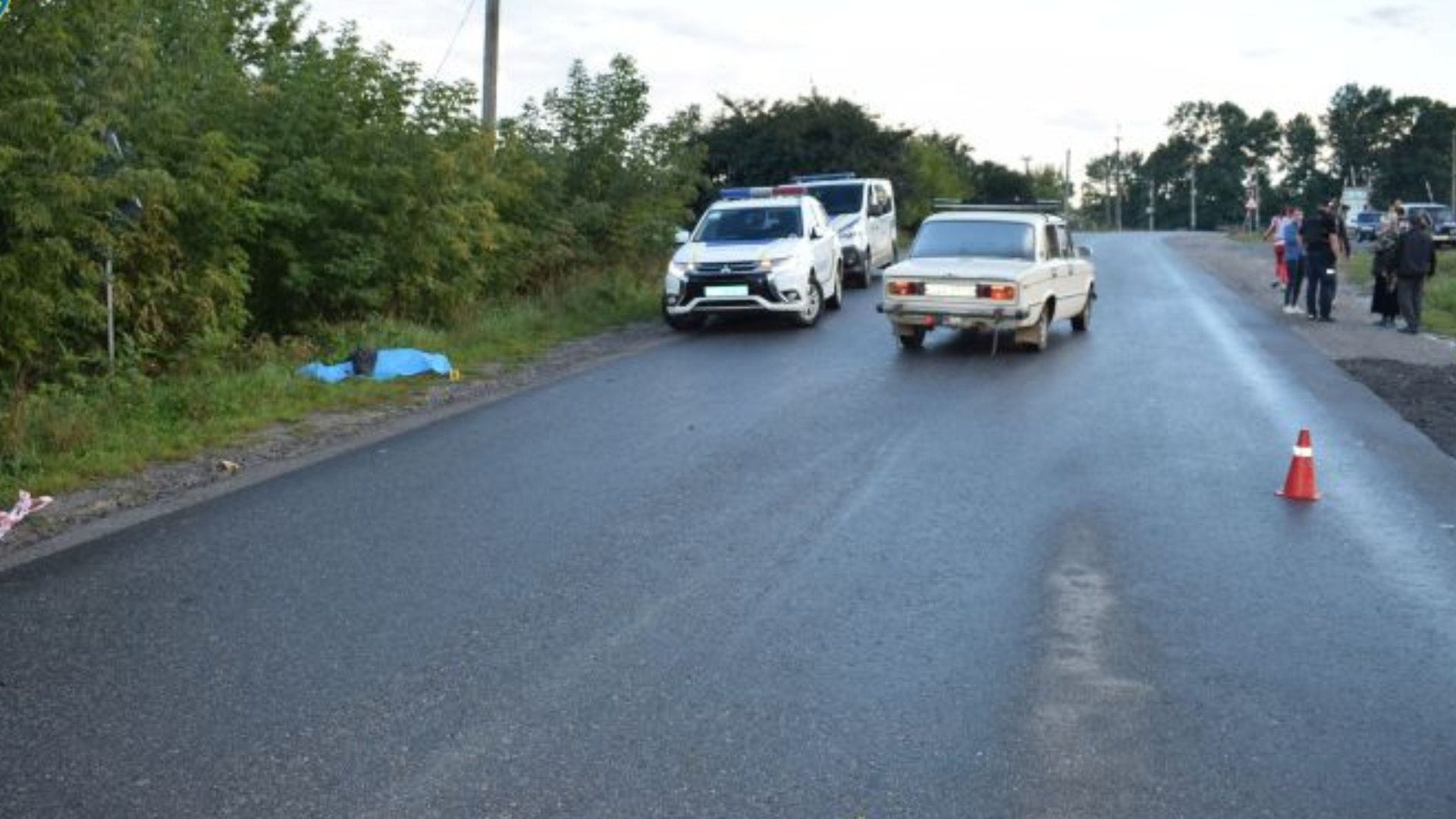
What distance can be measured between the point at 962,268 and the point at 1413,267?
7.41 m

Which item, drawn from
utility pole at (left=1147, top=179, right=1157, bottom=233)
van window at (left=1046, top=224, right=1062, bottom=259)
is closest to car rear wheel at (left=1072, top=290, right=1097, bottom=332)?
van window at (left=1046, top=224, right=1062, bottom=259)

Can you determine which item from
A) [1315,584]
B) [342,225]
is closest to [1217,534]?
[1315,584]

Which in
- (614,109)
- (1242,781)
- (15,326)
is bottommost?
(1242,781)

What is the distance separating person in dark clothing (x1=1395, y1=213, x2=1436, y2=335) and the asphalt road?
9.33 metres

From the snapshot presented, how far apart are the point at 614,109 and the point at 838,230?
5.52 m

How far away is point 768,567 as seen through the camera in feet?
22.1

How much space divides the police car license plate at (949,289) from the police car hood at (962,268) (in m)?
0.06

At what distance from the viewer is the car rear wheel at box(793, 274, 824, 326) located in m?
19.6

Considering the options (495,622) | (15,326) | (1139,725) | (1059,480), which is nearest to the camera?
(1139,725)

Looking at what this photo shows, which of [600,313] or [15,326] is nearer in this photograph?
[15,326]

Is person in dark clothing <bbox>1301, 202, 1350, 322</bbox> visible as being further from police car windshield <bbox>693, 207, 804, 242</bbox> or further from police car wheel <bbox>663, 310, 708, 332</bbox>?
police car wheel <bbox>663, 310, 708, 332</bbox>

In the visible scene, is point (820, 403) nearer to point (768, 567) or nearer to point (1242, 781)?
point (768, 567)

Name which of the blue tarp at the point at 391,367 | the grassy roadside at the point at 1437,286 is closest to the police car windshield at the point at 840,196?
the grassy roadside at the point at 1437,286

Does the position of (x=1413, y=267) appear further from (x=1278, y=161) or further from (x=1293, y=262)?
(x=1278, y=161)
